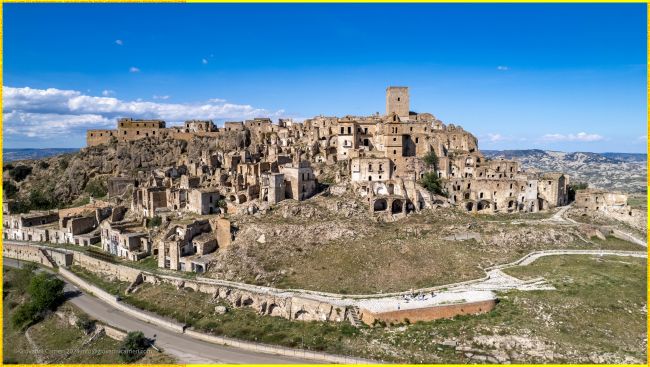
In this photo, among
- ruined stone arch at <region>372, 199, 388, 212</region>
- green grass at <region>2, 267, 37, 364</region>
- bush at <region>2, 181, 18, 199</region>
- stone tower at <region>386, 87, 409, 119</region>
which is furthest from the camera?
bush at <region>2, 181, 18, 199</region>

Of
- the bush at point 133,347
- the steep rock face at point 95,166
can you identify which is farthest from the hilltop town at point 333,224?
the bush at point 133,347

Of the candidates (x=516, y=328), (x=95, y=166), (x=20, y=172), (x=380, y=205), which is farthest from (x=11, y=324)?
(x=20, y=172)

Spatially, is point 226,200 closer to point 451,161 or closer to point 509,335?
point 451,161

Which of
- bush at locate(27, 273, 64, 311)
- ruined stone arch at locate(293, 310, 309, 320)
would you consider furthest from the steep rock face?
ruined stone arch at locate(293, 310, 309, 320)

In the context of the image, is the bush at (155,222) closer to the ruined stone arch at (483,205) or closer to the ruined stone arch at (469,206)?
the ruined stone arch at (469,206)

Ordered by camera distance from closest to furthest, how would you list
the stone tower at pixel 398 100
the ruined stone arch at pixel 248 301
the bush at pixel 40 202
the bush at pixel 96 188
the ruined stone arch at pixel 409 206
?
the ruined stone arch at pixel 248 301 < the ruined stone arch at pixel 409 206 < the stone tower at pixel 398 100 < the bush at pixel 40 202 < the bush at pixel 96 188

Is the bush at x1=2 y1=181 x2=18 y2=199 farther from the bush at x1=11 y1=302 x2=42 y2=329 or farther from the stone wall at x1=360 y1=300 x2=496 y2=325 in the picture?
the stone wall at x1=360 y1=300 x2=496 y2=325
